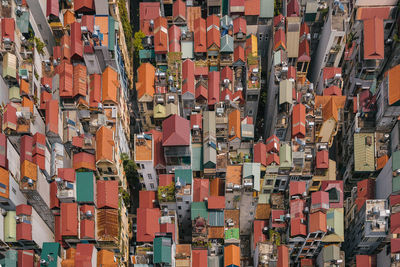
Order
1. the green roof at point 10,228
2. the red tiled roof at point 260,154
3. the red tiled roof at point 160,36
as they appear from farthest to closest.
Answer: the red tiled roof at point 160,36 → the red tiled roof at point 260,154 → the green roof at point 10,228

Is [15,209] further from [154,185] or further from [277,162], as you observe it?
[277,162]

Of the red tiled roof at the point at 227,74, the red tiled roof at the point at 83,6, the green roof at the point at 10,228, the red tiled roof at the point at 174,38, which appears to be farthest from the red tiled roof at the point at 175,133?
the red tiled roof at the point at 83,6

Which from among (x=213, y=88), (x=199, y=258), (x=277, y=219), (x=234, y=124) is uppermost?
(x=213, y=88)

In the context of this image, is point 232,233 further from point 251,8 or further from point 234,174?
point 251,8

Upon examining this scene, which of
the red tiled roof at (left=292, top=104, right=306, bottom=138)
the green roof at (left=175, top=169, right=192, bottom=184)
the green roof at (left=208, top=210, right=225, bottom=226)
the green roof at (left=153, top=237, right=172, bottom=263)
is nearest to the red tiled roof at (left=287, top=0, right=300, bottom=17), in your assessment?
the red tiled roof at (left=292, top=104, right=306, bottom=138)

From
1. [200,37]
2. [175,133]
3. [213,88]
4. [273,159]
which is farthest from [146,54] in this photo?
[273,159]

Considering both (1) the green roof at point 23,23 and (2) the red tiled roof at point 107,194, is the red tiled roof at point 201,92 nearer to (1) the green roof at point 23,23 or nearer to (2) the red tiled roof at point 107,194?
(2) the red tiled roof at point 107,194

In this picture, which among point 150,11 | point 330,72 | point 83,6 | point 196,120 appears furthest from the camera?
point 150,11
